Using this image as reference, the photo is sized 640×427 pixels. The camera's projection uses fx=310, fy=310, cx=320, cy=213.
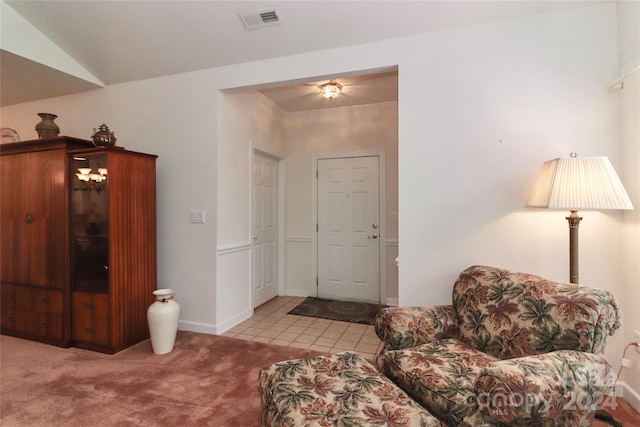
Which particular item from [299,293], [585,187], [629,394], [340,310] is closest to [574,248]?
[585,187]

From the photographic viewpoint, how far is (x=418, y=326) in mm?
1843

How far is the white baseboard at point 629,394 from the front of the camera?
1.85 meters

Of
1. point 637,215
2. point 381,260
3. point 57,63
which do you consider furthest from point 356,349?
point 57,63

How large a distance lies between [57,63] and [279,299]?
3556mm

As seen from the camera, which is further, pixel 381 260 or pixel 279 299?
pixel 279 299

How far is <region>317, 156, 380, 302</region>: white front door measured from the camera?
410 cm

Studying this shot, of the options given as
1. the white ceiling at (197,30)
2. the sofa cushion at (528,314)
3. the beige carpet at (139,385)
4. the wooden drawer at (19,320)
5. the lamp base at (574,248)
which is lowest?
the beige carpet at (139,385)

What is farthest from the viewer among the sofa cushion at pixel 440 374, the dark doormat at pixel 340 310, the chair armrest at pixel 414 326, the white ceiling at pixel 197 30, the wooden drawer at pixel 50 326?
the dark doormat at pixel 340 310

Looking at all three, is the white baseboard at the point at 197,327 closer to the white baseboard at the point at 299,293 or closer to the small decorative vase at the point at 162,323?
the small decorative vase at the point at 162,323

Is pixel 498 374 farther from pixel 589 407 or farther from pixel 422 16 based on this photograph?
pixel 422 16

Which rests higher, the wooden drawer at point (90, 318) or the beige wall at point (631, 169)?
the beige wall at point (631, 169)

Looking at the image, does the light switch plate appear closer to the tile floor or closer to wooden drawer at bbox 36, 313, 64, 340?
the tile floor

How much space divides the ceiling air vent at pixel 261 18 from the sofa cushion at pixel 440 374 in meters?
2.50

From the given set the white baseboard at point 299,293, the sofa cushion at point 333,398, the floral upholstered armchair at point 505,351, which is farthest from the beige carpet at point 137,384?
the white baseboard at point 299,293
